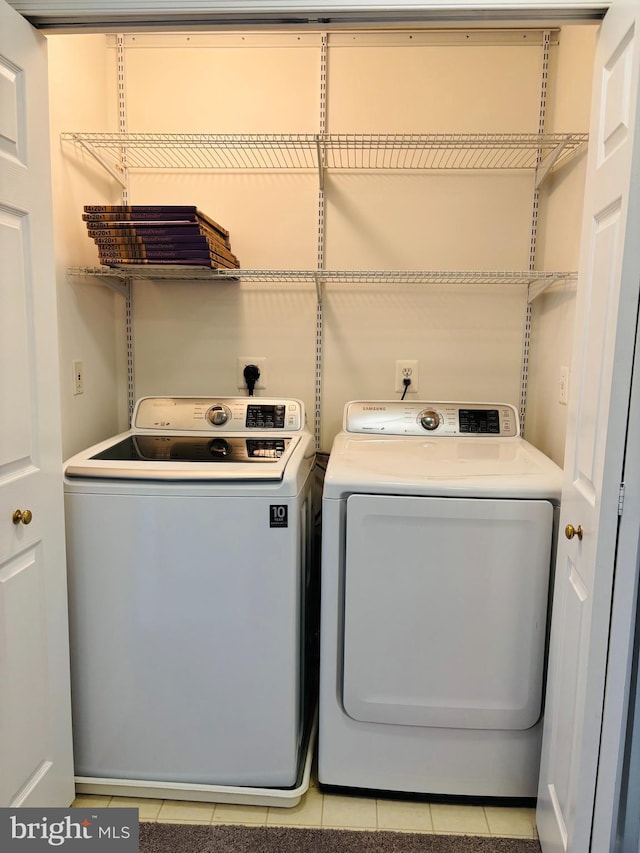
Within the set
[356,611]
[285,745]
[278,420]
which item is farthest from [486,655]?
[278,420]

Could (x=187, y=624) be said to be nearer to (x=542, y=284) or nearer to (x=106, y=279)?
(x=106, y=279)

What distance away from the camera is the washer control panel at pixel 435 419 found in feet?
6.84

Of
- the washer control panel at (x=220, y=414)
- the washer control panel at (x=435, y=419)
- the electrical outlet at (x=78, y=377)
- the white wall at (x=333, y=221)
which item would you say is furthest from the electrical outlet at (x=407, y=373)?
the electrical outlet at (x=78, y=377)

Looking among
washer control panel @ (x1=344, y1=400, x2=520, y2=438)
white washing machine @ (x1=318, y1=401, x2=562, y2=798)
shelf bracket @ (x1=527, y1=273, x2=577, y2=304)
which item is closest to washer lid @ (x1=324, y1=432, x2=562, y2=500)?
white washing machine @ (x1=318, y1=401, x2=562, y2=798)

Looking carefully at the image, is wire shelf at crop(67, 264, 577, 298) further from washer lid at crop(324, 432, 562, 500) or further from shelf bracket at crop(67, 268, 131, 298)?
washer lid at crop(324, 432, 562, 500)

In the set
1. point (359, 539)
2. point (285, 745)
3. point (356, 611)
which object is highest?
point (359, 539)

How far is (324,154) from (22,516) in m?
1.60

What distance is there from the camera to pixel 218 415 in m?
2.09

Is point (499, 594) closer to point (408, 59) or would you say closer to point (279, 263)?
point (279, 263)

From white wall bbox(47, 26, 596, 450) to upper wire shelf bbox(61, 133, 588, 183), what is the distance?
39mm

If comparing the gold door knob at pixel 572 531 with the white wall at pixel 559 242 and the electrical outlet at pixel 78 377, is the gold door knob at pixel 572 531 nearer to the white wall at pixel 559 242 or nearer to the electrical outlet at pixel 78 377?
the white wall at pixel 559 242

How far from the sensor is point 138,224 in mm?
1854

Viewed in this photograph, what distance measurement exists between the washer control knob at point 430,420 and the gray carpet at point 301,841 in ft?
3.98

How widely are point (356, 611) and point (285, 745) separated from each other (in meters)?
0.44
